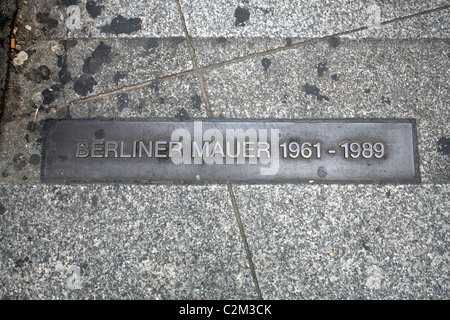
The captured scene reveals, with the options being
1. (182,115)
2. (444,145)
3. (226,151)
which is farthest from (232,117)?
(444,145)

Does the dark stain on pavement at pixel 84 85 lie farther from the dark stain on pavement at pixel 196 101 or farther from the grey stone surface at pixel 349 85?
the grey stone surface at pixel 349 85

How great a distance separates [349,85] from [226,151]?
105 cm

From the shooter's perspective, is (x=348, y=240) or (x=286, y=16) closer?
(x=348, y=240)

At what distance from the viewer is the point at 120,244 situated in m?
2.09

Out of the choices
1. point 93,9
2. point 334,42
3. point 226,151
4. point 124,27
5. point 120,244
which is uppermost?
point 93,9

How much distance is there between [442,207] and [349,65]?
1210 millimetres

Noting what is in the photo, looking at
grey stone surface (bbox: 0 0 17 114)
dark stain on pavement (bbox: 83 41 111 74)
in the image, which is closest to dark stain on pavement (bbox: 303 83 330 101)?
dark stain on pavement (bbox: 83 41 111 74)

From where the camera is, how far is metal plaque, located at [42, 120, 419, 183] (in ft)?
7.16

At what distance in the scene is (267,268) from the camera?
6.79ft

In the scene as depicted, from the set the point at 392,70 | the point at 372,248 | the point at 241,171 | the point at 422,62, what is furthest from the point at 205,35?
the point at 372,248

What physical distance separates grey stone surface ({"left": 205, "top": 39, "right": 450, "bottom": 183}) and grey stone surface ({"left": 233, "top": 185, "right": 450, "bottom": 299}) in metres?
0.38

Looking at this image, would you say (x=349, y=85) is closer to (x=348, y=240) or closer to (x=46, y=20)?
(x=348, y=240)

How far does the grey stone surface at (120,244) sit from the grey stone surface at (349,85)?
0.74 meters

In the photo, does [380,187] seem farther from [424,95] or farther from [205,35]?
[205,35]
